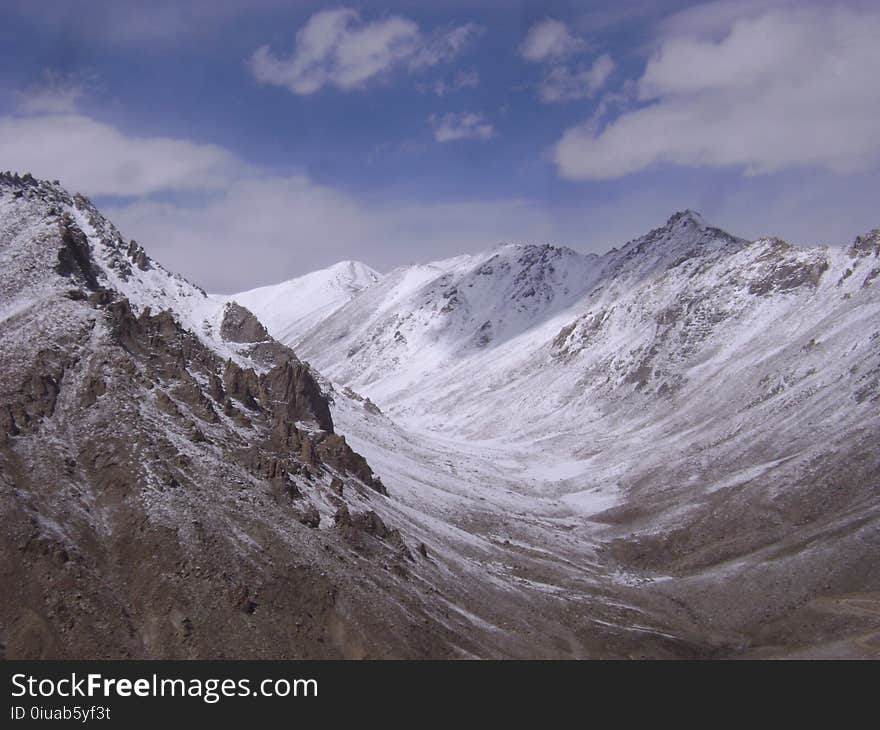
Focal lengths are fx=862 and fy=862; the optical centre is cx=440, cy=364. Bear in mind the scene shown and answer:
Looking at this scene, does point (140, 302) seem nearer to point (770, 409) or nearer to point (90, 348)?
point (90, 348)

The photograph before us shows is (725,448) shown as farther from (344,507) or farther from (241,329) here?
(241,329)

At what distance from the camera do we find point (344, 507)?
2857 inches

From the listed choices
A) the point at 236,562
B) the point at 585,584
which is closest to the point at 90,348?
the point at 236,562

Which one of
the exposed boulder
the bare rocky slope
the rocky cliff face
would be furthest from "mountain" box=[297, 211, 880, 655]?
the rocky cliff face

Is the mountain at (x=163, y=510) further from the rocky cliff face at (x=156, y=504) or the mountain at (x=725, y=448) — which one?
the mountain at (x=725, y=448)

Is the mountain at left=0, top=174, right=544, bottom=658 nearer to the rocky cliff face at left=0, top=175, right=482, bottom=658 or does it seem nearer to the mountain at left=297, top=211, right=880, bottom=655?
the rocky cliff face at left=0, top=175, right=482, bottom=658

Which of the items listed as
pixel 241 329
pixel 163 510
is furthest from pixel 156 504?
pixel 241 329

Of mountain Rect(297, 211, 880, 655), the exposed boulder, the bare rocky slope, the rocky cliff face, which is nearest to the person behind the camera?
the rocky cliff face

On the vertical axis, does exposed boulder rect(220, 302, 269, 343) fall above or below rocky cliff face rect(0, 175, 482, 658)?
above

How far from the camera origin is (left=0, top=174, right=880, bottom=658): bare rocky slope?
55.1 metres

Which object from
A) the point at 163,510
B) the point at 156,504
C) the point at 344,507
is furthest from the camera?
the point at 344,507

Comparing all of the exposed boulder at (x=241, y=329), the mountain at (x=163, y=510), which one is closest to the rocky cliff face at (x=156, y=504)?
the mountain at (x=163, y=510)

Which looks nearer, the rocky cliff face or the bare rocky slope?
the rocky cliff face

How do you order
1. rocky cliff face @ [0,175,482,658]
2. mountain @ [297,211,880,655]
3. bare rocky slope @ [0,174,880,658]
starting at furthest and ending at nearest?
mountain @ [297,211,880,655] → bare rocky slope @ [0,174,880,658] → rocky cliff face @ [0,175,482,658]
